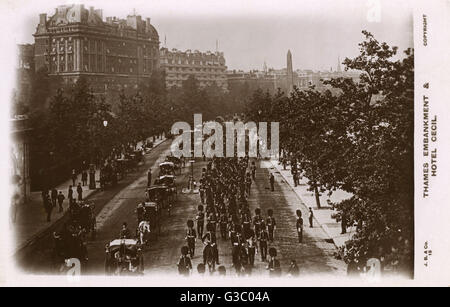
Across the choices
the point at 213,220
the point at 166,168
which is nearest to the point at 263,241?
the point at 213,220

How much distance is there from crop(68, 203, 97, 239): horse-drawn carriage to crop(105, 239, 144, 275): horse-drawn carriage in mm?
1739

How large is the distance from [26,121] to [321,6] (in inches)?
376

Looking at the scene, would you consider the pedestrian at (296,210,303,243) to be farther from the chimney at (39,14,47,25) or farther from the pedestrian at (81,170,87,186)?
the chimney at (39,14,47,25)

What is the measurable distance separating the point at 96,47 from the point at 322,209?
9604mm

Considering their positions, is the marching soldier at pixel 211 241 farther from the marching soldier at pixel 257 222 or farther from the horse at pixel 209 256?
the marching soldier at pixel 257 222

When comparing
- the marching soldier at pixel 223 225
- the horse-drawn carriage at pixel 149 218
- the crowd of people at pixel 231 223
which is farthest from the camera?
the marching soldier at pixel 223 225

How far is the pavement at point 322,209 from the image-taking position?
69.0 feet

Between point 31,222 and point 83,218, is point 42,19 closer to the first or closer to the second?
point 31,222

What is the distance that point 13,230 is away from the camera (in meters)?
19.0

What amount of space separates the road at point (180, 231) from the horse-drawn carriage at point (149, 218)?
26cm

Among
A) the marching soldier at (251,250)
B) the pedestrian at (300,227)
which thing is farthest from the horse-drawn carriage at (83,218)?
the pedestrian at (300,227)

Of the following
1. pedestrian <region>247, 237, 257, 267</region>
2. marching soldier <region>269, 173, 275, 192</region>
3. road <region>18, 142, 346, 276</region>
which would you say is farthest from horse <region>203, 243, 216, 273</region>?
marching soldier <region>269, 173, 275, 192</region>

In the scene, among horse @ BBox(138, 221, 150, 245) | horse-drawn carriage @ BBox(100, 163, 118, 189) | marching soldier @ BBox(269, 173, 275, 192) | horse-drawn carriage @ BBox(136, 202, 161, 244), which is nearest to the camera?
horse @ BBox(138, 221, 150, 245)

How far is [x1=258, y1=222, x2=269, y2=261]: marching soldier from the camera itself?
19453 mm
